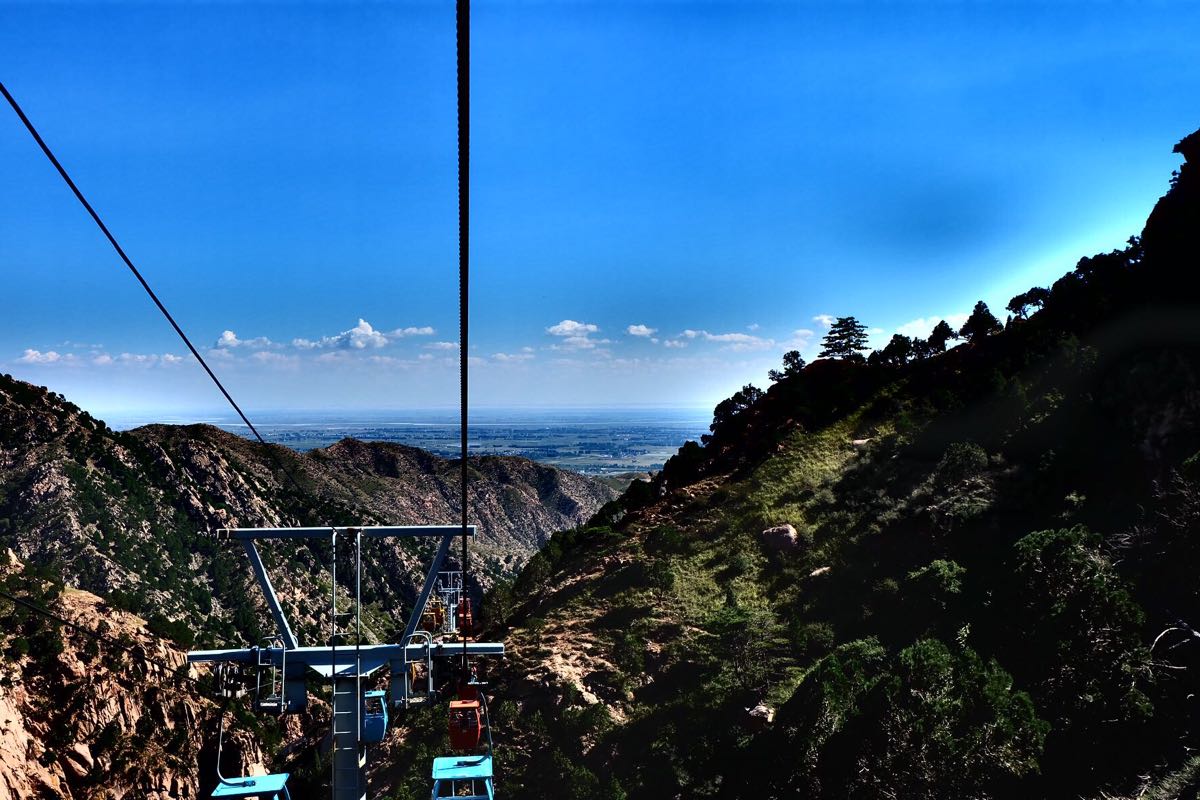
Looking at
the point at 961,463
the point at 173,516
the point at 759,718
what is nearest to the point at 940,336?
the point at 961,463

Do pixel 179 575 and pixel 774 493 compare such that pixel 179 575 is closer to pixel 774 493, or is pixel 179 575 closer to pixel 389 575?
pixel 389 575

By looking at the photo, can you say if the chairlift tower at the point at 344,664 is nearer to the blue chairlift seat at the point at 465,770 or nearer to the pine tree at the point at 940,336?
the blue chairlift seat at the point at 465,770

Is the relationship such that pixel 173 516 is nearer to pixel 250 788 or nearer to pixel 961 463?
pixel 250 788

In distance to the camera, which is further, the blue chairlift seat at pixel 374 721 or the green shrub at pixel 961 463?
the green shrub at pixel 961 463

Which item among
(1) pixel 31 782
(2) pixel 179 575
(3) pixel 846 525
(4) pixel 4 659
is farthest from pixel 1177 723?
(2) pixel 179 575

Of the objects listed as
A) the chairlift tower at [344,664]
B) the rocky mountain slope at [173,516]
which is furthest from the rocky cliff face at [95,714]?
the chairlift tower at [344,664]
